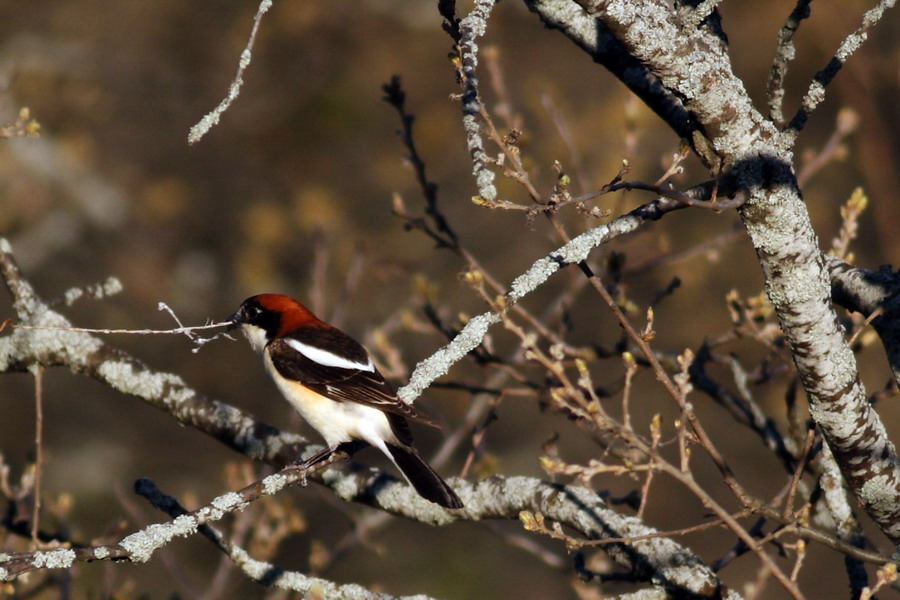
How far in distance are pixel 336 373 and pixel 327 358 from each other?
132 mm

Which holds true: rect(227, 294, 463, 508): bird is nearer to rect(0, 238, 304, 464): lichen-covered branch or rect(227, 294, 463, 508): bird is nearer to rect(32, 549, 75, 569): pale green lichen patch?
rect(0, 238, 304, 464): lichen-covered branch

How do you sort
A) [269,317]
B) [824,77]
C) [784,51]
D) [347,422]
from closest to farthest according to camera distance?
[824,77], [784,51], [347,422], [269,317]

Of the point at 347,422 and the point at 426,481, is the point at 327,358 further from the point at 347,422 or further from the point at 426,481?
the point at 426,481

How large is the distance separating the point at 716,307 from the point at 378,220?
4.10 meters

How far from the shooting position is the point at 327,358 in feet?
16.2

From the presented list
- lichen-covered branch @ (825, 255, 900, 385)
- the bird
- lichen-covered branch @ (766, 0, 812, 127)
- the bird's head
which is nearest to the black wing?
the bird

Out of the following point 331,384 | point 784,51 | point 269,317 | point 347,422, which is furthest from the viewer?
point 269,317

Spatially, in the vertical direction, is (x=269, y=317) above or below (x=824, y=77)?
below

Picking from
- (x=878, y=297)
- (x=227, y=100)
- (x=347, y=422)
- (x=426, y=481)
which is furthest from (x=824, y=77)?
(x=347, y=422)

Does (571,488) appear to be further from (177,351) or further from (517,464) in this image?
(177,351)

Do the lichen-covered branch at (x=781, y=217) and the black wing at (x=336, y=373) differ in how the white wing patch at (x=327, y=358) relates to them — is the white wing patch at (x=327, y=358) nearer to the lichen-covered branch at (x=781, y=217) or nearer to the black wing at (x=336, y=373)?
the black wing at (x=336, y=373)

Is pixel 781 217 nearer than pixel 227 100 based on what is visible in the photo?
No

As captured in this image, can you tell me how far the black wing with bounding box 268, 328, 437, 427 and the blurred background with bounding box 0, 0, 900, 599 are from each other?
3588 millimetres

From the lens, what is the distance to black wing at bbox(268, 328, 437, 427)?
14.9ft
